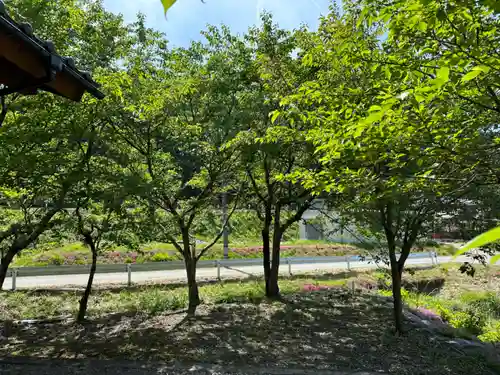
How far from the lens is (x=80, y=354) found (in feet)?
20.3

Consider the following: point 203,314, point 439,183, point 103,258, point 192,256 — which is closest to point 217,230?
point 192,256

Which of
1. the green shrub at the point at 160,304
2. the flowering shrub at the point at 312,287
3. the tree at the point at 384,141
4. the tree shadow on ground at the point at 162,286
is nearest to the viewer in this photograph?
the tree at the point at 384,141

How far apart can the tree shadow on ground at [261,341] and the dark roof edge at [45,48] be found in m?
4.32

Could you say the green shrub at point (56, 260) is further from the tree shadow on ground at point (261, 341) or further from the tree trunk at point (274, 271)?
the tree trunk at point (274, 271)

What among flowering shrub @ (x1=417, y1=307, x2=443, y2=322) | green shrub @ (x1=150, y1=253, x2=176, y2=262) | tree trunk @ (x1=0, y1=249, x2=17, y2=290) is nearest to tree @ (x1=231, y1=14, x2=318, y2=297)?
flowering shrub @ (x1=417, y1=307, x2=443, y2=322)

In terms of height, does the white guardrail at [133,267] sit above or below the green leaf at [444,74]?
below

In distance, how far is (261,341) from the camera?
6.69m

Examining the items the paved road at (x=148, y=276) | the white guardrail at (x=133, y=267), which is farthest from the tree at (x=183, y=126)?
the paved road at (x=148, y=276)

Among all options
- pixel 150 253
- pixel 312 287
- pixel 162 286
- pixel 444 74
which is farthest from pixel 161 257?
pixel 444 74

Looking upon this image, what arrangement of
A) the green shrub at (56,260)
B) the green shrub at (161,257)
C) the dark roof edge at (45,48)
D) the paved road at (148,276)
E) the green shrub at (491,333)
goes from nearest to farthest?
the dark roof edge at (45,48) → the green shrub at (491,333) → the paved road at (148,276) → the green shrub at (56,260) → the green shrub at (161,257)

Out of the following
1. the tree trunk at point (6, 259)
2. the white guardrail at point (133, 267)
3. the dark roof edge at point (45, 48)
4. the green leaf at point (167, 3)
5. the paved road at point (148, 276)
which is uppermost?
the dark roof edge at point (45, 48)

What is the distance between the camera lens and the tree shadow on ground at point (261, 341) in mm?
5971

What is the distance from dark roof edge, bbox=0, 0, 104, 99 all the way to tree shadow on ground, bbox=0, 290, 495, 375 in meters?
4.32

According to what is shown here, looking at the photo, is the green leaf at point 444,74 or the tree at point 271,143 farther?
the tree at point 271,143
